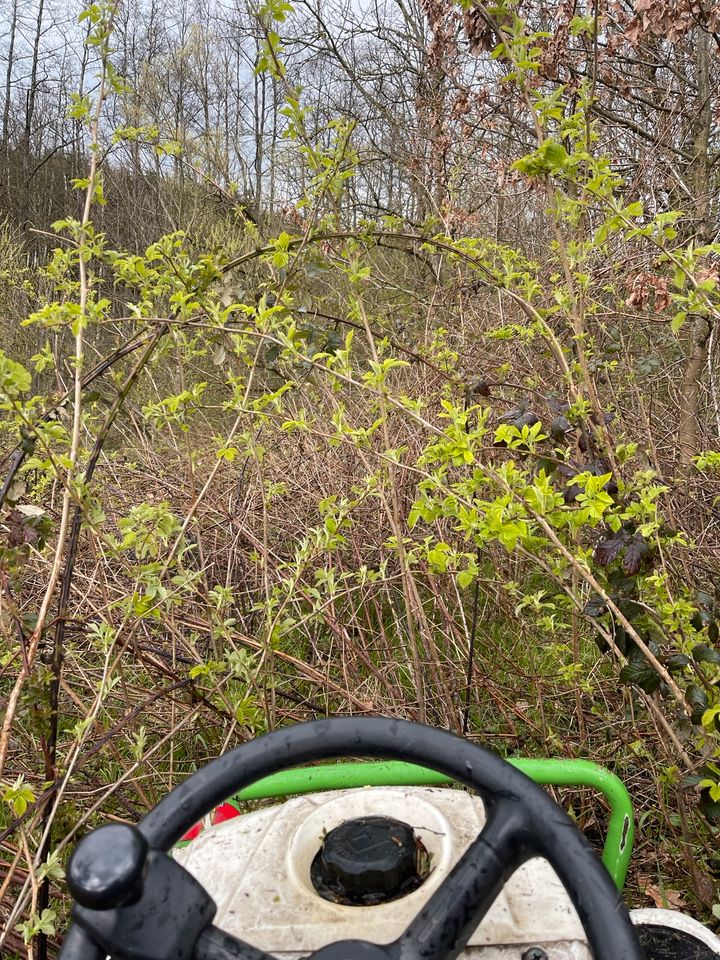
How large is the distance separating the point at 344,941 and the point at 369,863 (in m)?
0.18

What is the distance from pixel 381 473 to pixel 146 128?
1.30 meters

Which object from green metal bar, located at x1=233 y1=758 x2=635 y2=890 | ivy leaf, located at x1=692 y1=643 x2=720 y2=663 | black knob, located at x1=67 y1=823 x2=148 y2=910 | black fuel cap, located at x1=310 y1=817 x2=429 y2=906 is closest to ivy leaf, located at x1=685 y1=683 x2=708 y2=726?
ivy leaf, located at x1=692 y1=643 x2=720 y2=663

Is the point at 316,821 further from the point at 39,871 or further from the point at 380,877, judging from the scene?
the point at 39,871

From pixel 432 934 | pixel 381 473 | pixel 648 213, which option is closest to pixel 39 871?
pixel 432 934

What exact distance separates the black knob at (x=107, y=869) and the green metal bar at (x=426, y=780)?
0.64 m

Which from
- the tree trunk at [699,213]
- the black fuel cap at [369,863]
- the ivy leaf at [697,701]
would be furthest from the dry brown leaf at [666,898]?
the tree trunk at [699,213]

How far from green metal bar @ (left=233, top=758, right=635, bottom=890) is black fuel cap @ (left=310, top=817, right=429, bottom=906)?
0.27 metres

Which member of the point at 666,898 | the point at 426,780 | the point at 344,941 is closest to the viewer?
the point at 344,941

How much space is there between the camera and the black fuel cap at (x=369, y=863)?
89cm

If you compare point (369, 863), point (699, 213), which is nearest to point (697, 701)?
point (369, 863)

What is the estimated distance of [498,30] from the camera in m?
1.78

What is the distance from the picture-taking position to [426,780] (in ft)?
4.06

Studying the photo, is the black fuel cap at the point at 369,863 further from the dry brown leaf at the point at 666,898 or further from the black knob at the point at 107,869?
the dry brown leaf at the point at 666,898

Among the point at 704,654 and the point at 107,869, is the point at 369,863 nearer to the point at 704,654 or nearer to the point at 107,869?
the point at 107,869
